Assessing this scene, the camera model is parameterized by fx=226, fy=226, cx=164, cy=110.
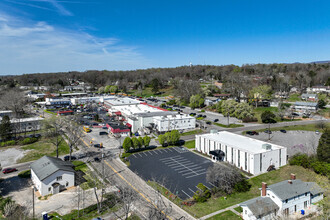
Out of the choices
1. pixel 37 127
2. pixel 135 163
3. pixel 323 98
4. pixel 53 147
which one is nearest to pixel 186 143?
pixel 135 163

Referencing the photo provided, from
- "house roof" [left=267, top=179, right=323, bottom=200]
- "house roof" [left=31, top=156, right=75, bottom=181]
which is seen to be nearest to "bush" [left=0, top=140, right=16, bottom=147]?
"house roof" [left=31, top=156, right=75, bottom=181]

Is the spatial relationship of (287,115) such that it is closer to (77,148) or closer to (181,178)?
(181,178)

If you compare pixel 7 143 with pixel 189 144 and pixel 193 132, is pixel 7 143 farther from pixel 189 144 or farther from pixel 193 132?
pixel 193 132

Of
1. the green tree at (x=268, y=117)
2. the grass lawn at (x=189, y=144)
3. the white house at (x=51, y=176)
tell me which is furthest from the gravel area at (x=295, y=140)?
the white house at (x=51, y=176)

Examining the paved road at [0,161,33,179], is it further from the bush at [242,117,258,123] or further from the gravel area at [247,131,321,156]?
the bush at [242,117,258,123]

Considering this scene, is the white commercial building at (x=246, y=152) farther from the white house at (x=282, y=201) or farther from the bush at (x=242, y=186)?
the white house at (x=282, y=201)
